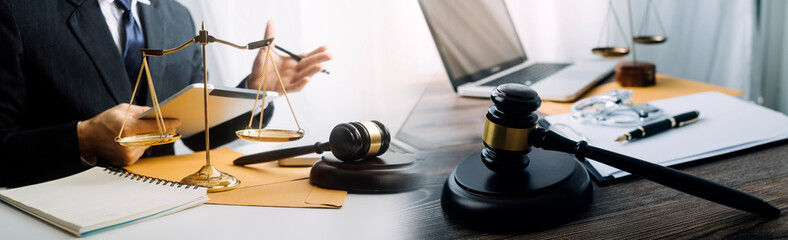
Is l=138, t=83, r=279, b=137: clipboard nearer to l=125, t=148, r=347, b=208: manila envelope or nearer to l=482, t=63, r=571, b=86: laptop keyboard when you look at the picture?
l=125, t=148, r=347, b=208: manila envelope

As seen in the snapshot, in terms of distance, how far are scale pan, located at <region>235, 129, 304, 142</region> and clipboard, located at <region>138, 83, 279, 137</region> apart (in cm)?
4

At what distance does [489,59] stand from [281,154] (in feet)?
2.40

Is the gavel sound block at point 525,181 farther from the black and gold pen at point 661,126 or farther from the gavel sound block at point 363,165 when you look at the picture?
the black and gold pen at point 661,126

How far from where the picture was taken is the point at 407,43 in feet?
3.77

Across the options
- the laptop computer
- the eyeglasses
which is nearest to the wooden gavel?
the eyeglasses

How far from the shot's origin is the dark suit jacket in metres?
0.73

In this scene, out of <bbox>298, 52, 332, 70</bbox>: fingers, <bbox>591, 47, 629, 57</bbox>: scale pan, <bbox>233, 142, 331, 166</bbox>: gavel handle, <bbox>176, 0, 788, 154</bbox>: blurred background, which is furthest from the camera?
<bbox>591, 47, 629, 57</bbox>: scale pan

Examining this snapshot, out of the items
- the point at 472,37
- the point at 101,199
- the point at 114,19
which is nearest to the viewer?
the point at 101,199

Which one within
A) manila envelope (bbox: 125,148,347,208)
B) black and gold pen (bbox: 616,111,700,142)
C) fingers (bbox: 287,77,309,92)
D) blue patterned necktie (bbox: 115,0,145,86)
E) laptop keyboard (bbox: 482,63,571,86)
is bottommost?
laptop keyboard (bbox: 482,63,571,86)

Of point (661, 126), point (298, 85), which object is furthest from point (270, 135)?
point (661, 126)

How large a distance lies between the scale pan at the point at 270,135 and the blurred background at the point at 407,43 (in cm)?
16

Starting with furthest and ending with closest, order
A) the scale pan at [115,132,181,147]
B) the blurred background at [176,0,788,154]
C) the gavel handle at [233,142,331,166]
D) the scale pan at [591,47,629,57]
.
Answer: the scale pan at [591,47,629,57]
the blurred background at [176,0,788,154]
the gavel handle at [233,142,331,166]
the scale pan at [115,132,181,147]

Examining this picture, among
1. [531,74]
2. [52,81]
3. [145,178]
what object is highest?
[52,81]

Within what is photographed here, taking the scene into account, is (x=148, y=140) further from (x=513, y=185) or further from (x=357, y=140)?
(x=513, y=185)
